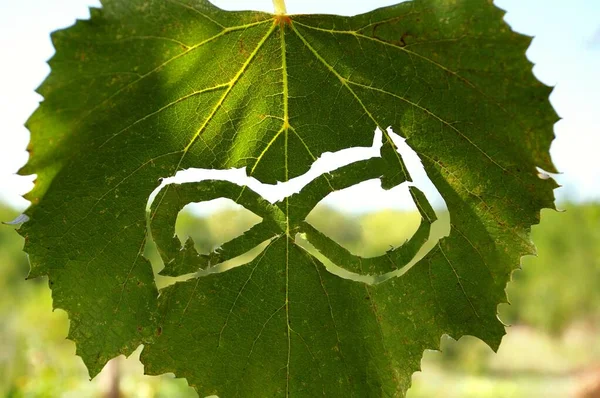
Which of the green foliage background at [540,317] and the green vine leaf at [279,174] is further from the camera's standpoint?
the green foliage background at [540,317]

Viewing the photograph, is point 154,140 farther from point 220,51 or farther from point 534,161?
point 534,161

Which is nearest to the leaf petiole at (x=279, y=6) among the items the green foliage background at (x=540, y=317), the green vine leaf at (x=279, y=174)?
the green vine leaf at (x=279, y=174)

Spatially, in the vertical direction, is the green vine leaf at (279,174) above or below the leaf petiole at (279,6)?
below

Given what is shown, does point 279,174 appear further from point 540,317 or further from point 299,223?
point 540,317

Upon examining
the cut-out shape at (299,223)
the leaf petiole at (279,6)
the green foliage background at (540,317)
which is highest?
the leaf petiole at (279,6)

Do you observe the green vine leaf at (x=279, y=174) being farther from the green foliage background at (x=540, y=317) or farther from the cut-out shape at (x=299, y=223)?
the green foliage background at (x=540, y=317)

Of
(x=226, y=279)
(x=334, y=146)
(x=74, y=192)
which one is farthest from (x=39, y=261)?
(x=334, y=146)

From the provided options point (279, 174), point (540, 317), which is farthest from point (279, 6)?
point (540, 317)

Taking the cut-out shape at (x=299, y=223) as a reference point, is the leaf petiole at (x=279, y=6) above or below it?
above
